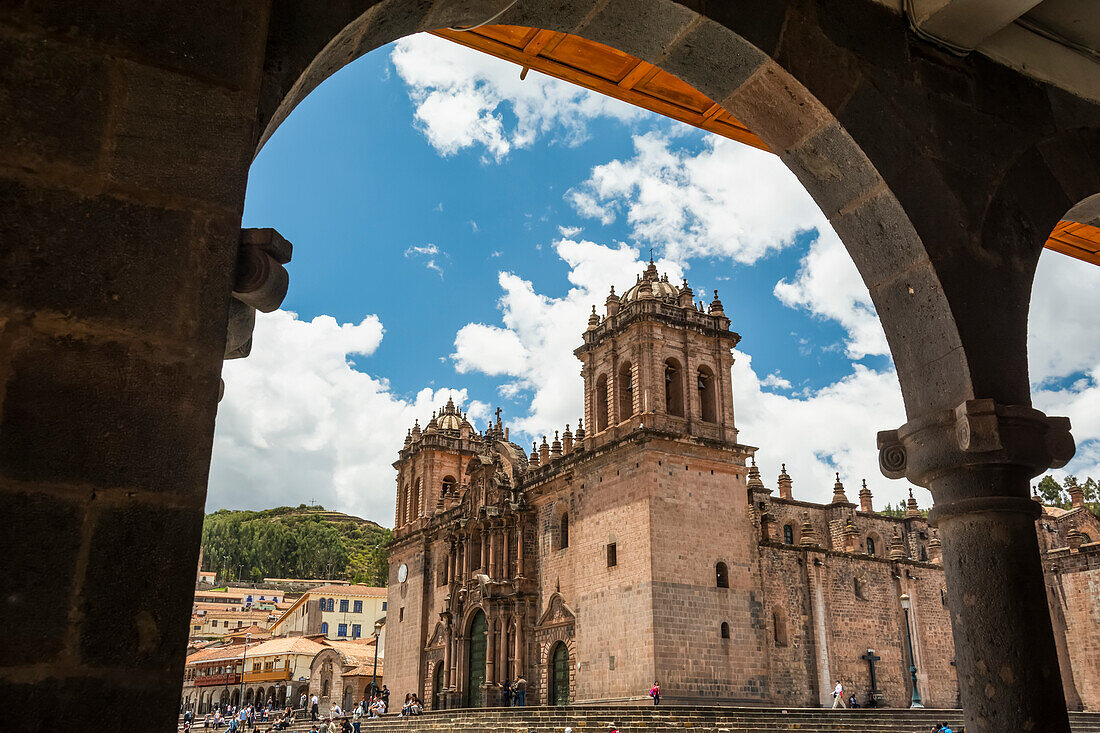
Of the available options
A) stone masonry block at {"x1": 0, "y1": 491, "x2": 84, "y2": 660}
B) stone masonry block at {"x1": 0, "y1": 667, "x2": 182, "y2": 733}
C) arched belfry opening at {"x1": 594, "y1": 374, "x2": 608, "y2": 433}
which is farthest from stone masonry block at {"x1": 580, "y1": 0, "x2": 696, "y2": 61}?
arched belfry opening at {"x1": 594, "y1": 374, "x2": 608, "y2": 433}

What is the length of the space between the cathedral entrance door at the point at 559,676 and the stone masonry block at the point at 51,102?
2381cm

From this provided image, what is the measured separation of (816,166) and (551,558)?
23.2 metres

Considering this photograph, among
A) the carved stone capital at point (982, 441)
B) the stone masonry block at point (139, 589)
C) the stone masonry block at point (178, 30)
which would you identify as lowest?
the stone masonry block at point (139, 589)

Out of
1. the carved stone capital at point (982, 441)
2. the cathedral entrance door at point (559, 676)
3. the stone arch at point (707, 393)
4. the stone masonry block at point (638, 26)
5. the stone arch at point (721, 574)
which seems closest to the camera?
the stone masonry block at point (638, 26)

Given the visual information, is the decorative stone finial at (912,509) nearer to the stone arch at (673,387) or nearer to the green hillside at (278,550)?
the stone arch at (673,387)

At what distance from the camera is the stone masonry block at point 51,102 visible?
77.2 inches

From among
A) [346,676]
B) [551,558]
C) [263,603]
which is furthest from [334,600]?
[551,558]

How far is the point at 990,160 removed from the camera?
4012 millimetres

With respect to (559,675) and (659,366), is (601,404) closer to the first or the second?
(659,366)

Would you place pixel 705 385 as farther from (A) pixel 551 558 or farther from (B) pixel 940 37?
(B) pixel 940 37

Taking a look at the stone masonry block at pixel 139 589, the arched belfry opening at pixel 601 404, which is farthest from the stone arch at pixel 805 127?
the arched belfry opening at pixel 601 404

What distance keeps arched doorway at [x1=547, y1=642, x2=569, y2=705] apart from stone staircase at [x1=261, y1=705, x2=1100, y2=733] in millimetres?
3313

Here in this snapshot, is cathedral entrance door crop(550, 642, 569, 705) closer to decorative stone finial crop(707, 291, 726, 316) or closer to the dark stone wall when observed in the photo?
decorative stone finial crop(707, 291, 726, 316)

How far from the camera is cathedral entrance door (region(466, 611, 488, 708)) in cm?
2828
